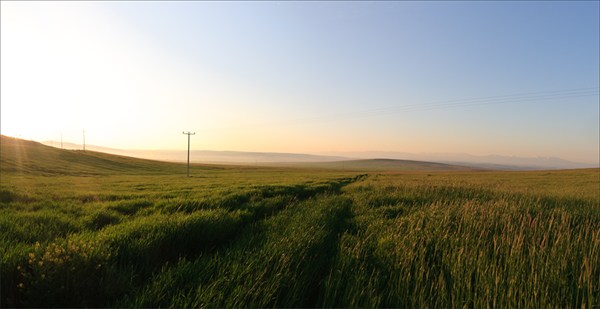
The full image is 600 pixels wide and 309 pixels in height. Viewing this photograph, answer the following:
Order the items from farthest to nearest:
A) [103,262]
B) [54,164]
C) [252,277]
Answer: [54,164]
[103,262]
[252,277]

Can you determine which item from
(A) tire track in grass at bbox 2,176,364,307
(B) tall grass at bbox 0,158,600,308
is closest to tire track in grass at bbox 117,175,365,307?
(B) tall grass at bbox 0,158,600,308

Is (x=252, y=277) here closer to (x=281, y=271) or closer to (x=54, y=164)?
(x=281, y=271)

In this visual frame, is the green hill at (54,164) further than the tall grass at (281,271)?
Yes

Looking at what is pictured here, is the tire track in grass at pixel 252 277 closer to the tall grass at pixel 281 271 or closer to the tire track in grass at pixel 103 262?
the tall grass at pixel 281 271

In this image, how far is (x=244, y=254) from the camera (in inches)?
159

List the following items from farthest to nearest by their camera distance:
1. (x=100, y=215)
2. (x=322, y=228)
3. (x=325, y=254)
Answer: (x=100, y=215) → (x=322, y=228) → (x=325, y=254)

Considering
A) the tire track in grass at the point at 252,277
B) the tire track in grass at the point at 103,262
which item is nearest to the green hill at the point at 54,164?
the tire track in grass at the point at 103,262

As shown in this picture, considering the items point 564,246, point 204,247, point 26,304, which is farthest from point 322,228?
point 26,304

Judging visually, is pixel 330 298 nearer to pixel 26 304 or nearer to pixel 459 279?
pixel 459 279

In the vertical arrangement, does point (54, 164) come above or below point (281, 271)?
below

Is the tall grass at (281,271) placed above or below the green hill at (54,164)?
above

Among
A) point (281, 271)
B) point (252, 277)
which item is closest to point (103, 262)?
point (252, 277)

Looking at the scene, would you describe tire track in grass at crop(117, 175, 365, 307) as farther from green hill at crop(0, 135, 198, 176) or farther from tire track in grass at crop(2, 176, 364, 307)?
green hill at crop(0, 135, 198, 176)

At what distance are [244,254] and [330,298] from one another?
5.39ft
